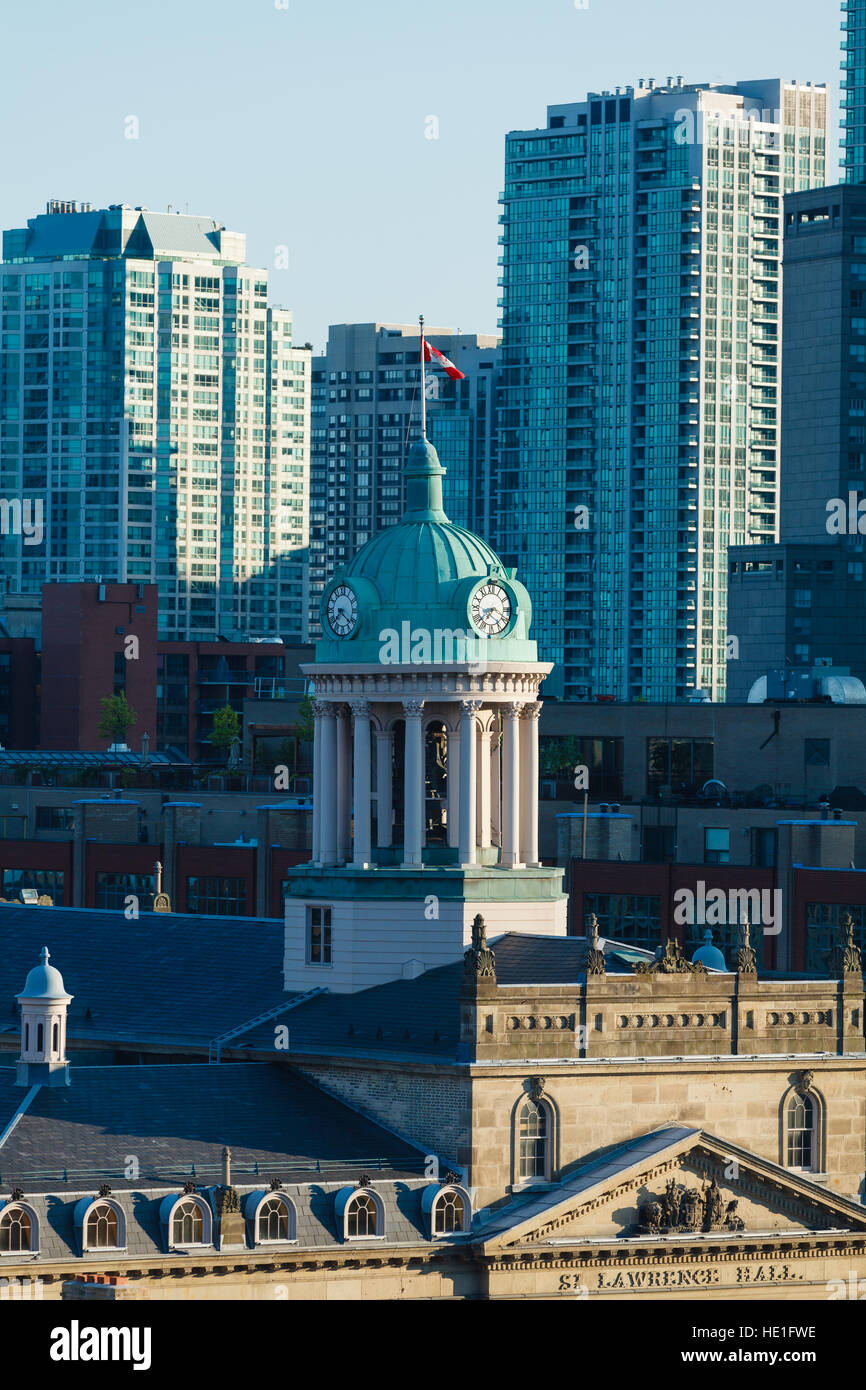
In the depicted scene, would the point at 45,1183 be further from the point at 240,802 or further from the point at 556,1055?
the point at 240,802

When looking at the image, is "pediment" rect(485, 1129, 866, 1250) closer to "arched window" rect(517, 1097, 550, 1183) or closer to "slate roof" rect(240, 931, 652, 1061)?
"arched window" rect(517, 1097, 550, 1183)

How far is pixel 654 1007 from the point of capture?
8969cm

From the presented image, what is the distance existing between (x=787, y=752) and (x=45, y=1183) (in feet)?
365

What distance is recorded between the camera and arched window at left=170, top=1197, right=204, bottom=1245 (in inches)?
3236

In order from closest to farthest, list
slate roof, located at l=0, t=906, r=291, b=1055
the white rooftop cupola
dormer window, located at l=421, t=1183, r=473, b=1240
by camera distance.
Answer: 1. dormer window, located at l=421, t=1183, r=473, b=1240
2. the white rooftop cupola
3. slate roof, located at l=0, t=906, r=291, b=1055

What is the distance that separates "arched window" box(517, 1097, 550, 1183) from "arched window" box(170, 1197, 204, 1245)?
975cm

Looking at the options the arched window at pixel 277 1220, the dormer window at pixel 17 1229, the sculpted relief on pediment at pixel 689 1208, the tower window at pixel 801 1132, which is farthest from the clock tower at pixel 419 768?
the dormer window at pixel 17 1229

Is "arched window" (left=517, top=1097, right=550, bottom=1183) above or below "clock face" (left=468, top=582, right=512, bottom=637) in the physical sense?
below

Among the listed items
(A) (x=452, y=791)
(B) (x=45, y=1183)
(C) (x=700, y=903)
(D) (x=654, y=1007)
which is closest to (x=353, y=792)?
(A) (x=452, y=791)

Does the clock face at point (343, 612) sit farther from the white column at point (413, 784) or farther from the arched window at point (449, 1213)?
the arched window at point (449, 1213)

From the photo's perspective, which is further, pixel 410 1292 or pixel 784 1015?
pixel 784 1015

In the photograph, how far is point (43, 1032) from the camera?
297ft

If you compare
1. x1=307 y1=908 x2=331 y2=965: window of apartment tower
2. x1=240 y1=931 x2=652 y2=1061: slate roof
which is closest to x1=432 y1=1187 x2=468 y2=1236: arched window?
x1=240 y1=931 x2=652 y2=1061: slate roof

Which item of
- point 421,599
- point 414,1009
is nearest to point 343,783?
point 421,599
